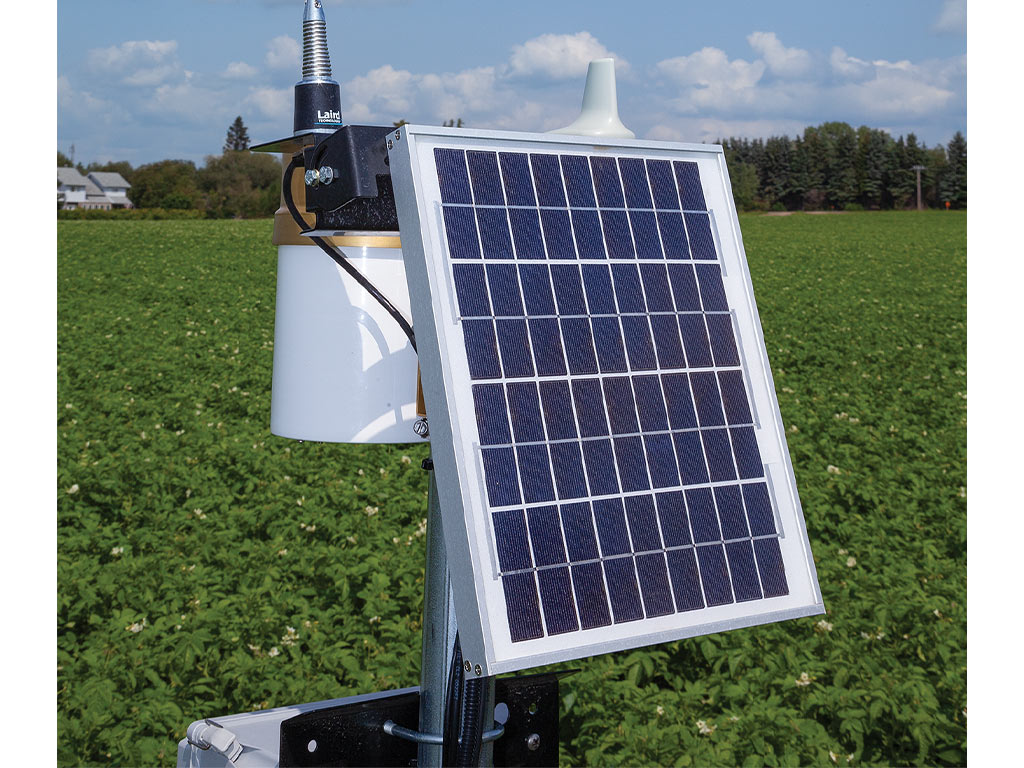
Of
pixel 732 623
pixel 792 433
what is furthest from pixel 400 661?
pixel 792 433

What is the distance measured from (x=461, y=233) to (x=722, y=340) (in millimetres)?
551

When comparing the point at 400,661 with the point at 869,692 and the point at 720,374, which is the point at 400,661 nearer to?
the point at 869,692

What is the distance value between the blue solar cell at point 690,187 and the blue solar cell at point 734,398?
33cm

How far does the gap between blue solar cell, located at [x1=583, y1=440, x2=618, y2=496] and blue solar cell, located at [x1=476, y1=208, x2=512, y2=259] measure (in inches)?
13.6

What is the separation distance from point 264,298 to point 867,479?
29.8 ft

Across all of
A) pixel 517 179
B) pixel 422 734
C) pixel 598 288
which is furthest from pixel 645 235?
pixel 422 734

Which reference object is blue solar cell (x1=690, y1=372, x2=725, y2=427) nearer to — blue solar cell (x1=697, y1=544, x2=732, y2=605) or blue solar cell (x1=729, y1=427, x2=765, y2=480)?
blue solar cell (x1=729, y1=427, x2=765, y2=480)

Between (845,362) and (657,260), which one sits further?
(845,362)

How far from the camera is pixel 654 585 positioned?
168 centimetres

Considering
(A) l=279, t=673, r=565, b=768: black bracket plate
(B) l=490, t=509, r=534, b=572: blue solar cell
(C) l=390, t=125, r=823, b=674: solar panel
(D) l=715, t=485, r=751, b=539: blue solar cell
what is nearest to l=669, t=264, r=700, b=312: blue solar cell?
(C) l=390, t=125, r=823, b=674: solar panel

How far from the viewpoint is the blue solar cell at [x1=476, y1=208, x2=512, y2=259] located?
1678 millimetres

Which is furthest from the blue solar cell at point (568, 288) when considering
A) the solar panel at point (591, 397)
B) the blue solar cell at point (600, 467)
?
the blue solar cell at point (600, 467)

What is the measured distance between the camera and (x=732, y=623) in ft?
5.65

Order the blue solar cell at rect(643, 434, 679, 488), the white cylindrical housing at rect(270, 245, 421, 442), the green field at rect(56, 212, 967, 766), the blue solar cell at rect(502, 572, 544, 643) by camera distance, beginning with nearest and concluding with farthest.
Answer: the blue solar cell at rect(502, 572, 544, 643) < the blue solar cell at rect(643, 434, 679, 488) < the white cylindrical housing at rect(270, 245, 421, 442) < the green field at rect(56, 212, 967, 766)
